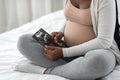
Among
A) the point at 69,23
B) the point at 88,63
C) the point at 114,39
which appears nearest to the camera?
the point at 88,63

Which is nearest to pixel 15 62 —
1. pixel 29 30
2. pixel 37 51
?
pixel 37 51

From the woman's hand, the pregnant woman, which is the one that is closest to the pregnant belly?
the pregnant woman

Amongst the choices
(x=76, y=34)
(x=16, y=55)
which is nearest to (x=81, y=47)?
(x=76, y=34)

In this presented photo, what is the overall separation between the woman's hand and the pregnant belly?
0.42 ft

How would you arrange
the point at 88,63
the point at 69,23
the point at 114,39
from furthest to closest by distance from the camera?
the point at 69,23 → the point at 114,39 → the point at 88,63

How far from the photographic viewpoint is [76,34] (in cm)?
131

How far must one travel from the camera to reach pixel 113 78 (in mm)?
1096

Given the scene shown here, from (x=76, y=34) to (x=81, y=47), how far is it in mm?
118

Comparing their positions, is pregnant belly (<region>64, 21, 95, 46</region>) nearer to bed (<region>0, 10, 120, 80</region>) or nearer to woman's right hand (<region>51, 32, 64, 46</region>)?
woman's right hand (<region>51, 32, 64, 46</region>)

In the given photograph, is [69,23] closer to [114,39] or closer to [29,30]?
[114,39]

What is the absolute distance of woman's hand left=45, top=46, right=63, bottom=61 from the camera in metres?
1.21

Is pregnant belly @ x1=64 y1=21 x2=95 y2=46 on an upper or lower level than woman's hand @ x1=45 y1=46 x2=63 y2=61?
upper

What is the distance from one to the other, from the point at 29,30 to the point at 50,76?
76 cm

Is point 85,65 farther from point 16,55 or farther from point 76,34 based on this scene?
point 16,55
